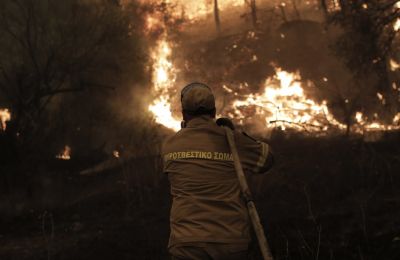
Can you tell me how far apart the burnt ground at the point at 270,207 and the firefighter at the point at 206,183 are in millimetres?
3607

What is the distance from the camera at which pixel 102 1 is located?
1620 centimetres

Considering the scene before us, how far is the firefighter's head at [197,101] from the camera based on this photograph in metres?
3.19

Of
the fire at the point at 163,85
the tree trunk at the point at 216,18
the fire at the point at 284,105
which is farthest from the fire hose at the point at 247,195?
the tree trunk at the point at 216,18

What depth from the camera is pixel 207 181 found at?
9.75 ft

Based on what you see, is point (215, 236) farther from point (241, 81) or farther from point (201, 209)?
point (241, 81)

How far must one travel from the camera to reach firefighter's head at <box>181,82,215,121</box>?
3.19 metres

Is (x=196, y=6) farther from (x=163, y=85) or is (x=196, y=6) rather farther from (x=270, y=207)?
(x=270, y=207)

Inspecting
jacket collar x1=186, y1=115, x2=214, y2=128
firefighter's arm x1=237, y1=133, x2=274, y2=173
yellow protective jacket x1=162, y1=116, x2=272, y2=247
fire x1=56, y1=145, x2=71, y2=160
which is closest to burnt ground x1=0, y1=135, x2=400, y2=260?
fire x1=56, y1=145, x2=71, y2=160

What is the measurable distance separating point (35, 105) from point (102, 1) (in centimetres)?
465

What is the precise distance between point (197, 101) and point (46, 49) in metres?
13.2

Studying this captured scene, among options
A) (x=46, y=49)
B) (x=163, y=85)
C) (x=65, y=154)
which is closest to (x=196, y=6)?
(x=163, y=85)

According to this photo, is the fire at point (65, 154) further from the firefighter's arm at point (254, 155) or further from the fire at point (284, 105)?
the firefighter's arm at point (254, 155)

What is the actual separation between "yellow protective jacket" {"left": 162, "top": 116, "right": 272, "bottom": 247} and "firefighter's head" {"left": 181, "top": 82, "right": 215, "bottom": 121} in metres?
0.07

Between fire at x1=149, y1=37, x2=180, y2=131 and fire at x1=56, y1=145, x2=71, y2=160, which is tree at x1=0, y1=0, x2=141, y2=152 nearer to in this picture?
fire at x1=56, y1=145, x2=71, y2=160
